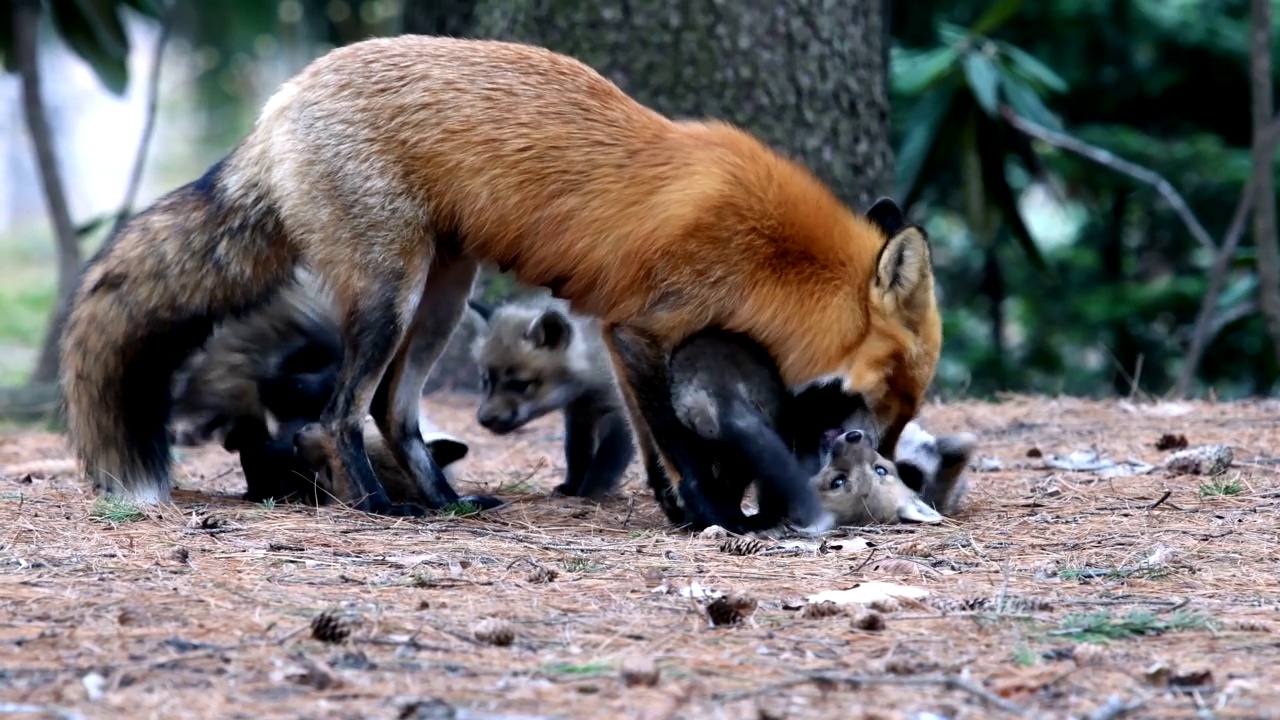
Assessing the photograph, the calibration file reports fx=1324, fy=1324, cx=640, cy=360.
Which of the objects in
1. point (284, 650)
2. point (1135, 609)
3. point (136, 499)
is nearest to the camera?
point (284, 650)

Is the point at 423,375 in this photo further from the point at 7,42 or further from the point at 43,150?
the point at 7,42

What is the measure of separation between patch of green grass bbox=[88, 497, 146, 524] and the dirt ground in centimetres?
2

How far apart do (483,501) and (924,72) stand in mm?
6386

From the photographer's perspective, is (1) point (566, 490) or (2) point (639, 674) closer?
(2) point (639, 674)

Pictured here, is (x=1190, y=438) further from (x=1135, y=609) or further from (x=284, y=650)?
(x=284, y=650)

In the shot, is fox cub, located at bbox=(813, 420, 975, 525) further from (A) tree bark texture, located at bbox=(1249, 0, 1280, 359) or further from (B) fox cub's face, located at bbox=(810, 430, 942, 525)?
(A) tree bark texture, located at bbox=(1249, 0, 1280, 359)

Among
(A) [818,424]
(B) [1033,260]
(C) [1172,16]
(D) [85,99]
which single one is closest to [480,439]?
(A) [818,424]

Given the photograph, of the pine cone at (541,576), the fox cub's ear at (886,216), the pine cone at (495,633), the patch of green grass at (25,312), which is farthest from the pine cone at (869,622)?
the patch of green grass at (25,312)

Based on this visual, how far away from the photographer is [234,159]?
18.7 ft

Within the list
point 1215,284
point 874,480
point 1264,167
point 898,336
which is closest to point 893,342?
point 898,336

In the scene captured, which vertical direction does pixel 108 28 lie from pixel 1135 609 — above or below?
above

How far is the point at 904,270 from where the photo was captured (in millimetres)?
5371

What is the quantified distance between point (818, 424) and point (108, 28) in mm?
8231

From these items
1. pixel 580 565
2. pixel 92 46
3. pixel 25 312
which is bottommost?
pixel 25 312
